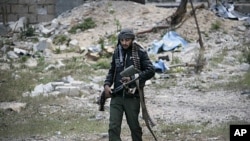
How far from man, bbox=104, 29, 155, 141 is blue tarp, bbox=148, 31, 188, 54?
26.1 feet

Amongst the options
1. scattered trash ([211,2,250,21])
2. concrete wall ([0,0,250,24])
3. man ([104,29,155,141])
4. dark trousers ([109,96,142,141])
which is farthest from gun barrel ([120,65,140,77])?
concrete wall ([0,0,250,24])

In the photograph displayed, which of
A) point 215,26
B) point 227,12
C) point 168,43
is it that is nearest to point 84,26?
point 168,43

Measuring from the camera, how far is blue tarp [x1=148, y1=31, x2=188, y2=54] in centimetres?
1320

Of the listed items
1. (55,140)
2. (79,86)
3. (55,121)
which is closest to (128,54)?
Answer: (55,140)

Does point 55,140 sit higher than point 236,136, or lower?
lower

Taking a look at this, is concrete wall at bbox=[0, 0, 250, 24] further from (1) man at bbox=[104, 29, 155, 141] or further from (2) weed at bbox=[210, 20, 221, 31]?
(1) man at bbox=[104, 29, 155, 141]

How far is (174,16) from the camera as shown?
49.1ft

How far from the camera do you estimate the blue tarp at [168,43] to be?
43.3 ft

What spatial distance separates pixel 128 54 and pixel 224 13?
11708 millimetres

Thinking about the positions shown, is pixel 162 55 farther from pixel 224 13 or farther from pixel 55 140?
pixel 55 140

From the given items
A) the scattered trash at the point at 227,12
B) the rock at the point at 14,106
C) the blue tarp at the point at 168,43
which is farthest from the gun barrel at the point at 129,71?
the scattered trash at the point at 227,12

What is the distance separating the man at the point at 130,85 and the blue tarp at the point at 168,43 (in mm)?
7951

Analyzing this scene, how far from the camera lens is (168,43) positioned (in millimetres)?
13523

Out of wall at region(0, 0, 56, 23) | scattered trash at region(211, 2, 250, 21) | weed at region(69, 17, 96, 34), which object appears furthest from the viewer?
wall at region(0, 0, 56, 23)
